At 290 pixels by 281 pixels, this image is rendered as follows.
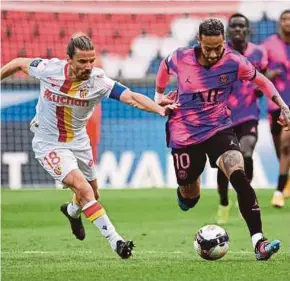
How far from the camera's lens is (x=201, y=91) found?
35.0 ft

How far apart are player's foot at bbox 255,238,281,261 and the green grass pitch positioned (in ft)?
0.29

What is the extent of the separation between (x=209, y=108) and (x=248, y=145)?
3.45m

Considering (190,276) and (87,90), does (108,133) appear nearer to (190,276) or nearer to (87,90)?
(87,90)

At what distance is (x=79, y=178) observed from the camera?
10.3 m

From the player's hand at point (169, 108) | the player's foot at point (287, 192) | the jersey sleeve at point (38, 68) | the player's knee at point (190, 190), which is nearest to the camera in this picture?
the player's hand at point (169, 108)

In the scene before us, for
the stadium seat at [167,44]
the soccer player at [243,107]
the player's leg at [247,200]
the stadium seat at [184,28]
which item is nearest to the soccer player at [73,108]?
the player's leg at [247,200]

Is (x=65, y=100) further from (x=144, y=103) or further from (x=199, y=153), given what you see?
(x=199, y=153)

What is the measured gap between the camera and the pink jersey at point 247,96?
14.2 m

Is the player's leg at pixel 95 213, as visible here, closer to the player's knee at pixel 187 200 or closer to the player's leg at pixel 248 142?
the player's knee at pixel 187 200

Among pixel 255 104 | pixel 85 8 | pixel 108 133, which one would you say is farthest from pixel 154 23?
pixel 255 104

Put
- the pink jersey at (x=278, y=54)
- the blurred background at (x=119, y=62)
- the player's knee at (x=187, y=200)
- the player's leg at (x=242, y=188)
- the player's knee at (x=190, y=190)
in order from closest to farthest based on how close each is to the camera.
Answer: the player's leg at (x=242, y=188) < the player's knee at (x=190, y=190) < the player's knee at (x=187, y=200) < the pink jersey at (x=278, y=54) < the blurred background at (x=119, y=62)

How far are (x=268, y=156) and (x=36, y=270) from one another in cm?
1115

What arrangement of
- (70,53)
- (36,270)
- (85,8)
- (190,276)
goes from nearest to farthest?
1. (190,276)
2. (36,270)
3. (70,53)
4. (85,8)

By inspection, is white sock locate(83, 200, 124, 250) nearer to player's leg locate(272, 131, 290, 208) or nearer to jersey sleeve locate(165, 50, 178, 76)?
jersey sleeve locate(165, 50, 178, 76)
